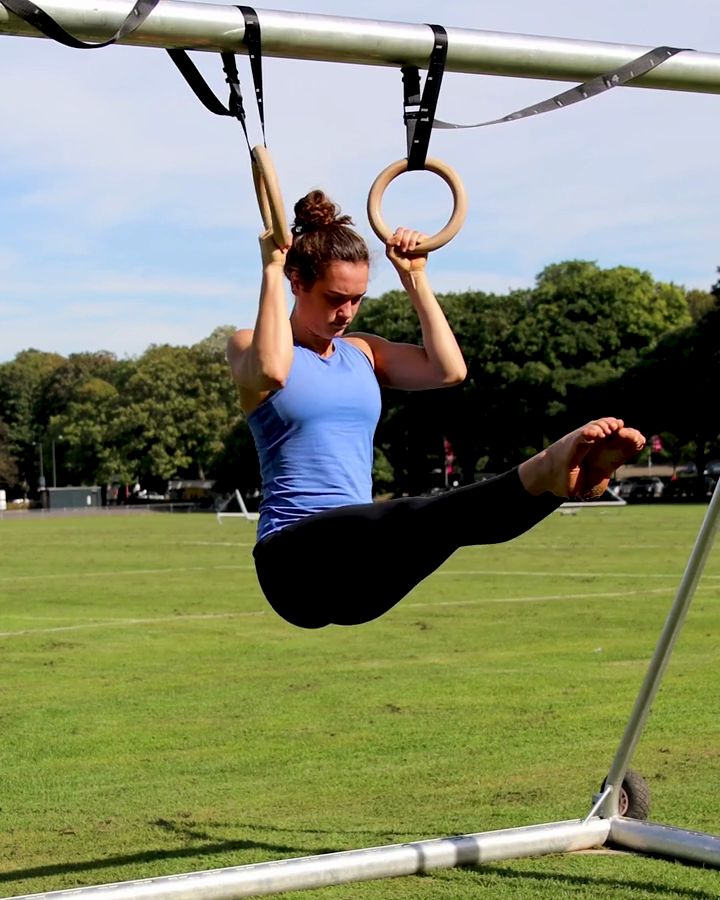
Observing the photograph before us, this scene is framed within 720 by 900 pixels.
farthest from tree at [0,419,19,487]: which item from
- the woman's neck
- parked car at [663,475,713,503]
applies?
the woman's neck

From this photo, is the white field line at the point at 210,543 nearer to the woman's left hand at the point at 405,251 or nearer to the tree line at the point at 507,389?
the tree line at the point at 507,389

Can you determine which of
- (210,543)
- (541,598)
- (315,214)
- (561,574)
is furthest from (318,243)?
(210,543)

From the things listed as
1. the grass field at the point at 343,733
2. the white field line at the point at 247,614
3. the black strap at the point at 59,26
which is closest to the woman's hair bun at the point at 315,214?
the black strap at the point at 59,26

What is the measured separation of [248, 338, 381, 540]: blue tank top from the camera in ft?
17.6

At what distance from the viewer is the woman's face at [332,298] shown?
539 cm

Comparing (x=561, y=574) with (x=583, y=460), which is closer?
(x=583, y=460)

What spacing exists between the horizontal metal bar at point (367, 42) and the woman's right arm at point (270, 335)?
0.82 m

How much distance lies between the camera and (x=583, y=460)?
4.66m

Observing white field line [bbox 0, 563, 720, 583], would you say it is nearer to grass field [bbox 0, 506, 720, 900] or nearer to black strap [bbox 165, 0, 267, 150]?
grass field [bbox 0, 506, 720, 900]

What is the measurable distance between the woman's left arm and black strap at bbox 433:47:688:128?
0.56 m

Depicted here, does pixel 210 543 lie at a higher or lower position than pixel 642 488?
lower

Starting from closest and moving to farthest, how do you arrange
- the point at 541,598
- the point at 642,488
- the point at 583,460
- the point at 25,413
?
the point at 583,460 < the point at 541,598 < the point at 642,488 < the point at 25,413

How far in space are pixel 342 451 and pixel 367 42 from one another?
1.64 m

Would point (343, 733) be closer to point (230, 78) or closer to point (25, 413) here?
point (230, 78)
